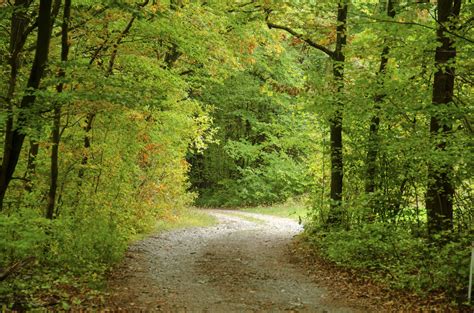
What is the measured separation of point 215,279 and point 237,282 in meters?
0.56

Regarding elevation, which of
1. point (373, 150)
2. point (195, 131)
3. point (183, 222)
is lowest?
point (183, 222)

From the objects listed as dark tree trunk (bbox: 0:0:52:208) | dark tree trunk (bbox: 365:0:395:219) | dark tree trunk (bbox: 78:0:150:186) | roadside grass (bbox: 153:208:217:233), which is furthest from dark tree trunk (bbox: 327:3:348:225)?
dark tree trunk (bbox: 0:0:52:208)

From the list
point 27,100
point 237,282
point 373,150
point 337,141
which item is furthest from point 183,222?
point 27,100

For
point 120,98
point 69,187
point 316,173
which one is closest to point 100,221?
point 69,187

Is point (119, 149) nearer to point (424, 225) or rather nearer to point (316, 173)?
point (316, 173)

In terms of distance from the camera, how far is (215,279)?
35.1 ft

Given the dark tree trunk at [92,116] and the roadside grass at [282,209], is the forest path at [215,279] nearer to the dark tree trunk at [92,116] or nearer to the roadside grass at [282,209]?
the dark tree trunk at [92,116]

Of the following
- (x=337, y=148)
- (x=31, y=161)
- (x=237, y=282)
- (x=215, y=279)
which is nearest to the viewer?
(x=237, y=282)

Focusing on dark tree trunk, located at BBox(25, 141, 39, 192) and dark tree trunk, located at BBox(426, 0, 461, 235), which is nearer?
dark tree trunk, located at BBox(426, 0, 461, 235)

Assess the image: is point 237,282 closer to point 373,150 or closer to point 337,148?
point 373,150

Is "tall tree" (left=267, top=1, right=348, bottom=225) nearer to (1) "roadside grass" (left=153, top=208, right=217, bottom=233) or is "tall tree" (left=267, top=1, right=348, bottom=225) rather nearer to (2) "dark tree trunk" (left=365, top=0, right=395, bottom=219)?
(2) "dark tree trunk" (left=365, top=0, right=395, bottom=219)

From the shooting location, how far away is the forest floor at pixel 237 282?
333 inches

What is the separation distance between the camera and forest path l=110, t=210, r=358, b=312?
28.1ft

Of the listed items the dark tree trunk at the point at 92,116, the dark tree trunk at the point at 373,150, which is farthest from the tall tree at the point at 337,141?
→ the dark tree trunk at the point at 92,116
